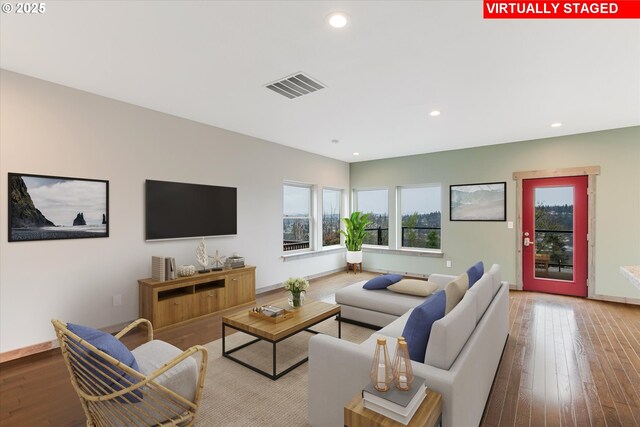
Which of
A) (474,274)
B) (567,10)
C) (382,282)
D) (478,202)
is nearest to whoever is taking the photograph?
(567,10)

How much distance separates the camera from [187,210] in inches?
165

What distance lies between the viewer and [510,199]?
5496mm

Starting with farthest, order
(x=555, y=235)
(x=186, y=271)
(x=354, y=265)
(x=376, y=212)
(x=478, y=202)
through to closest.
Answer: (x=376, y=212) < (x=354, y=265) < (x=478, y=202) < (x=555, y=235) < (x=186, y=271)

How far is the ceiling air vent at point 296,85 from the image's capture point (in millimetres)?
2967

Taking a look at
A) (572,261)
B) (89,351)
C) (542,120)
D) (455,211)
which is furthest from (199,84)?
(572,261)

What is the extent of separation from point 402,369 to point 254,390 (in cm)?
148

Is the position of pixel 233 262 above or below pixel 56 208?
below

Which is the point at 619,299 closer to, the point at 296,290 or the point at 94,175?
the point at 296,290

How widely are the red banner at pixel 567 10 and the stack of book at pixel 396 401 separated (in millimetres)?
2366

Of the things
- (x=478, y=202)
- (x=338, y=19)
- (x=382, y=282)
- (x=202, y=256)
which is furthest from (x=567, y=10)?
(x=202, y=256)

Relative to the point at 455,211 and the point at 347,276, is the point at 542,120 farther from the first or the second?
the point at 347,276

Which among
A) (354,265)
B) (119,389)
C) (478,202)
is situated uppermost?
(478,202)

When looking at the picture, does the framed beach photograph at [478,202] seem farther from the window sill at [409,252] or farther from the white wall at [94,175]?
the white wall at [94,175]

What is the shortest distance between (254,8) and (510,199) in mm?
5428
